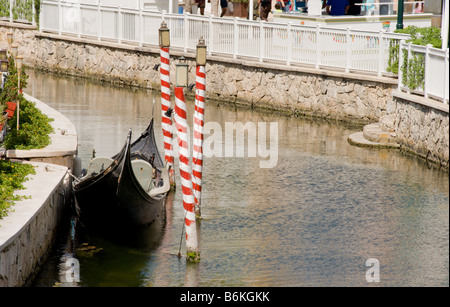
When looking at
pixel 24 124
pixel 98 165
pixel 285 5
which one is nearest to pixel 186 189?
pixel 98 165

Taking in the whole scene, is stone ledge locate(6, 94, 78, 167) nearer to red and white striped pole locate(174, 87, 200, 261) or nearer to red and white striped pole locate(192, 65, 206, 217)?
red and white striped pole locate(192, 65, 206, 217)

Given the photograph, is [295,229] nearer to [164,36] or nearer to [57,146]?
[164,36]

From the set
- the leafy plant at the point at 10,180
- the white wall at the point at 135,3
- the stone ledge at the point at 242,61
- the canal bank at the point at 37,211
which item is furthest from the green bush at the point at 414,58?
the white wall at the point at 135,3

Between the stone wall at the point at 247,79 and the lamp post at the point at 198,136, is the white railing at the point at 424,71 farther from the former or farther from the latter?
the lamp post at the point at 198,136

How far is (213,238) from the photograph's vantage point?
13570 millimetres

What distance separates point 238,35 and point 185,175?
45.9 ft

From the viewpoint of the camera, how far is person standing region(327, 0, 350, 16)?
29.2 m

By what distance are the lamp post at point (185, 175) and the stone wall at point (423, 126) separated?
5913 mm

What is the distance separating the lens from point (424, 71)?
63.8ft

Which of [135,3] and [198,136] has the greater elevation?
[135,3]

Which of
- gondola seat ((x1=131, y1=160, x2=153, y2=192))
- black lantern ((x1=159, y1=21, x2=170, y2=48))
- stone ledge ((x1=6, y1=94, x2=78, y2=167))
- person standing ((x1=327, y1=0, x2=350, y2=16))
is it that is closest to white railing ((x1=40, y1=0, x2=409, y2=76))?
person standing ((x1=327, y1=0, x2=350, y2=16))

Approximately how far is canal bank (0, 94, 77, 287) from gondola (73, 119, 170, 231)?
0.42m

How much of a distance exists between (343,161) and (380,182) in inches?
80.7

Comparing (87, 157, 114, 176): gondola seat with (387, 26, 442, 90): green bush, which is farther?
(387, 26, 442, 90): green bush
